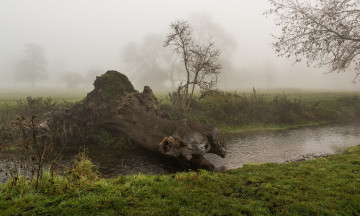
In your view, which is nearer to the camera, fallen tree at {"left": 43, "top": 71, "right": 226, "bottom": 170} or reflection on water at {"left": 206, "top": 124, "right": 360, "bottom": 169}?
fallen tree at {"left": 43, "top": 71, "right": 226, "bottom": 170}

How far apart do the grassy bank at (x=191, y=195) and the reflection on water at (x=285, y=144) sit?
18.4 feet

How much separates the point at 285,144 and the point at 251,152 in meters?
4.79

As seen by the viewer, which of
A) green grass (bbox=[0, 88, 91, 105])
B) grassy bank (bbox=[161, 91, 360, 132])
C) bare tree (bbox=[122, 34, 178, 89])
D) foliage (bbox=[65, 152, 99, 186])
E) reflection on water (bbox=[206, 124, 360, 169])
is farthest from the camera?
bare tree (bbox=[122, 34, 178, 89])

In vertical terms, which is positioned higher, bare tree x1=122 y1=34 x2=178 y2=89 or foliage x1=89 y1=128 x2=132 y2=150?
bare tree x1=122 y1=34 x2=178 y2=89

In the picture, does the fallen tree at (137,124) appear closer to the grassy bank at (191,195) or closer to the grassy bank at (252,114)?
the grassy bank at (191,195)

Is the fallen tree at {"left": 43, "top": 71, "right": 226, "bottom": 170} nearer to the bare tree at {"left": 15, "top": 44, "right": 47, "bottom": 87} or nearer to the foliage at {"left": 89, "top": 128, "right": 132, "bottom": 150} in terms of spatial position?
the foliage at {"left": 89, "top": 128, "right": 132, "bottom": 150}

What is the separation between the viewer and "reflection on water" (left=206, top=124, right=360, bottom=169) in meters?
16.4

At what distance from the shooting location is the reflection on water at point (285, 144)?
16367 millimetres

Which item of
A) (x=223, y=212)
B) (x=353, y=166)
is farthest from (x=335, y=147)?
(x=223, y=212)

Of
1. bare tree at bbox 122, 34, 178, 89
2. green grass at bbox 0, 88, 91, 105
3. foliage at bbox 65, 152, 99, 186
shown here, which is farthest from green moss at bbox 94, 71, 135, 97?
bare tree at bbox 122, 34, 178, 89

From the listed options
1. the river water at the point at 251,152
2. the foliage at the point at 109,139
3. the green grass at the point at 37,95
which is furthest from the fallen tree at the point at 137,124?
the green grass at the point at 37,95

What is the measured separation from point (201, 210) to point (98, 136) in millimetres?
14819

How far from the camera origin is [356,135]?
24.4 meters

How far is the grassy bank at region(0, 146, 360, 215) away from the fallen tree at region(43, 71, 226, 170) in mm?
4596
